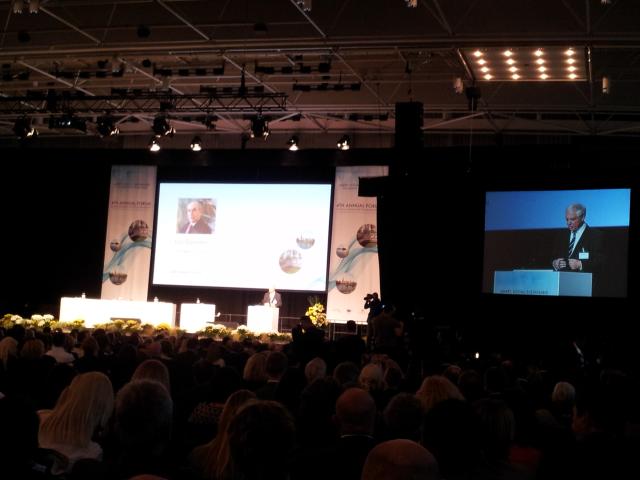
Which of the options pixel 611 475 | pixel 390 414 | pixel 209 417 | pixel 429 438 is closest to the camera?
pixel 611 475

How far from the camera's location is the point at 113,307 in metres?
17.4

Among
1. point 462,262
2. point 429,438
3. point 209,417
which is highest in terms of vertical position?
point 462,262

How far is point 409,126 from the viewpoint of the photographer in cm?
1051

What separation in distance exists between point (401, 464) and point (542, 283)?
10.9 meters

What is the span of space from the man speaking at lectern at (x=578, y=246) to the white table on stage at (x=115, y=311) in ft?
28.9

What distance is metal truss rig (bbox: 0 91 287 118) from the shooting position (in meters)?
14.8

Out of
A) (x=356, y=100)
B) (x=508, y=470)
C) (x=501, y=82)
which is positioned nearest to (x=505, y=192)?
(x=501, y=82)

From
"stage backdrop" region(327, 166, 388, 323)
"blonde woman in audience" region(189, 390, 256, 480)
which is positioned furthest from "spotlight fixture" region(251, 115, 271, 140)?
"blonde woman in audience" region(189, 390, 256, 480)

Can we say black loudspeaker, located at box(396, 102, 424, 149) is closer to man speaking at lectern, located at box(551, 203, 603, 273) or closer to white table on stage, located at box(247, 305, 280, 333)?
man speaking at lectern, located at box(551, 203, 603, 273)

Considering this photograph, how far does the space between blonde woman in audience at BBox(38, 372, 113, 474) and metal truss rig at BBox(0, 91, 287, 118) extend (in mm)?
11533

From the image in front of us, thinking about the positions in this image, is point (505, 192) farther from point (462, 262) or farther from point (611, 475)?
point (611, 475)

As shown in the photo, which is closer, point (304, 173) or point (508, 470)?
point (508, 470)

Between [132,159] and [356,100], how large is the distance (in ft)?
22.6

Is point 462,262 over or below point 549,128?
below
